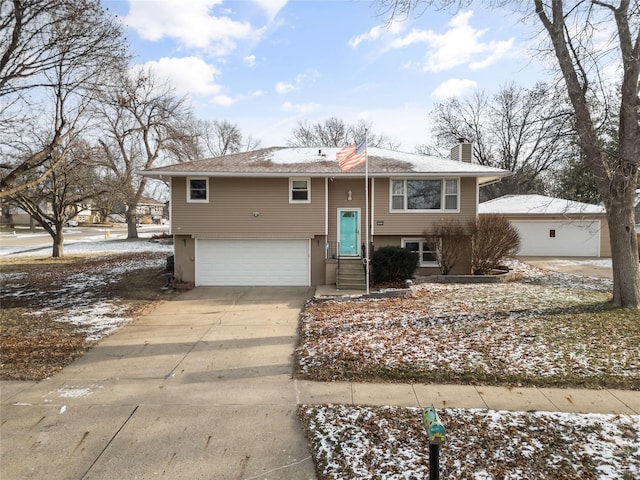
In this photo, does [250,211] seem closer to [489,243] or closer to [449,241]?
[449,241]

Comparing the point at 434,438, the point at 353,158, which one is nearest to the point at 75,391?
the point at 434,438

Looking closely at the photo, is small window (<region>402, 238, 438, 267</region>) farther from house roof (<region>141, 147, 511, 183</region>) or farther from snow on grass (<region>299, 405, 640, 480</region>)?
snow on grass (<region>299, 405, 640, 480</region>)

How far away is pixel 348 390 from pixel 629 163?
25.2ft

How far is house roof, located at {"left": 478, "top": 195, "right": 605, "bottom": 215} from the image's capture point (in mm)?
23422

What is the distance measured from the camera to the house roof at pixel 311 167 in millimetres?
14695

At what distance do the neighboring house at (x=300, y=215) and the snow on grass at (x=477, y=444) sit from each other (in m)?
10.1

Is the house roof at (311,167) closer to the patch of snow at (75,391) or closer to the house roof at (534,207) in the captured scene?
the house roof at (534,207)

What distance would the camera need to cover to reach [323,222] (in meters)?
15.3

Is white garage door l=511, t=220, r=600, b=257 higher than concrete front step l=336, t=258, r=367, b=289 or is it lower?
higher

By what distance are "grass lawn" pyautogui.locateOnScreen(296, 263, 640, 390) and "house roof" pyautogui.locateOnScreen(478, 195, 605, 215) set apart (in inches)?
531

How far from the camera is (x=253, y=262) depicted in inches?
612

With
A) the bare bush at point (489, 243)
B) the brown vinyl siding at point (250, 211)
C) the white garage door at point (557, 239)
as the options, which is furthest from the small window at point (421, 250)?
the white garage door at point (557, 239)

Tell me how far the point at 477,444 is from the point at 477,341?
139 inches

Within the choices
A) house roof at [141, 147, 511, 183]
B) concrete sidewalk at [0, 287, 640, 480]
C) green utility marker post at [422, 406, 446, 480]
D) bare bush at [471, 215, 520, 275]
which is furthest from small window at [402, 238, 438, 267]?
green utility marker post at [422, 406, 446, 480]
